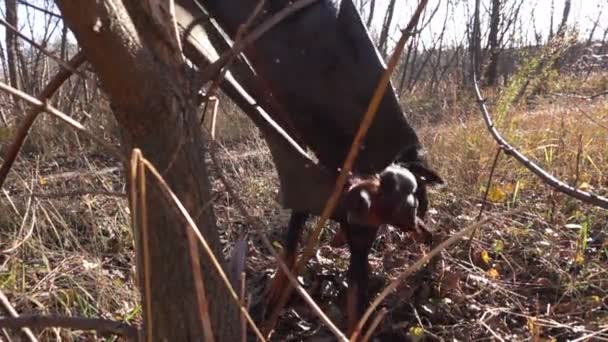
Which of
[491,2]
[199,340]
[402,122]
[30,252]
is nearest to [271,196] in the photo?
[30,252]

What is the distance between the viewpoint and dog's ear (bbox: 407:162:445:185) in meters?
1.38

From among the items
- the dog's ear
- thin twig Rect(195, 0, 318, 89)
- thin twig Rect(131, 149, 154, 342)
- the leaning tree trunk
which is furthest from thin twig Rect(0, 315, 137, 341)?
the dog's ear

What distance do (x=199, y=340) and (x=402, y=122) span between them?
661 mm

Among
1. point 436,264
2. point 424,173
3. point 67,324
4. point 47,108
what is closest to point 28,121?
point 47,108

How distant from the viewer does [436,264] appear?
2.08 m

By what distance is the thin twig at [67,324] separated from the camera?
0.73 meters

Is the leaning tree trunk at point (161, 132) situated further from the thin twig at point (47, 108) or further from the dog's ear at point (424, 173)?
the dog's ear at point (424, 173)

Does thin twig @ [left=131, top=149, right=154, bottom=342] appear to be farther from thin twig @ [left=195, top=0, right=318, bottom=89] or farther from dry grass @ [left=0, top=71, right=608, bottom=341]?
dry grass @ [left=0, top=71, right=608, bottom=341]

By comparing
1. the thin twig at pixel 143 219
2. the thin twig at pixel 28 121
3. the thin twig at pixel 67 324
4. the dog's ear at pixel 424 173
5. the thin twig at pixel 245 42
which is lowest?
the thin twig at pixel 67 324

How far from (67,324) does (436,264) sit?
4.96ft

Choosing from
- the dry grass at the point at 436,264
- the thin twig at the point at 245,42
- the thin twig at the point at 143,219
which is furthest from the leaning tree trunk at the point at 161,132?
the dry grass at the point at 436,264

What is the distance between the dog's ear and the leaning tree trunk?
629 millimetres

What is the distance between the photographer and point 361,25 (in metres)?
1.21

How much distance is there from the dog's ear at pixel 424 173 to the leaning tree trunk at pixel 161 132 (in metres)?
0.63
